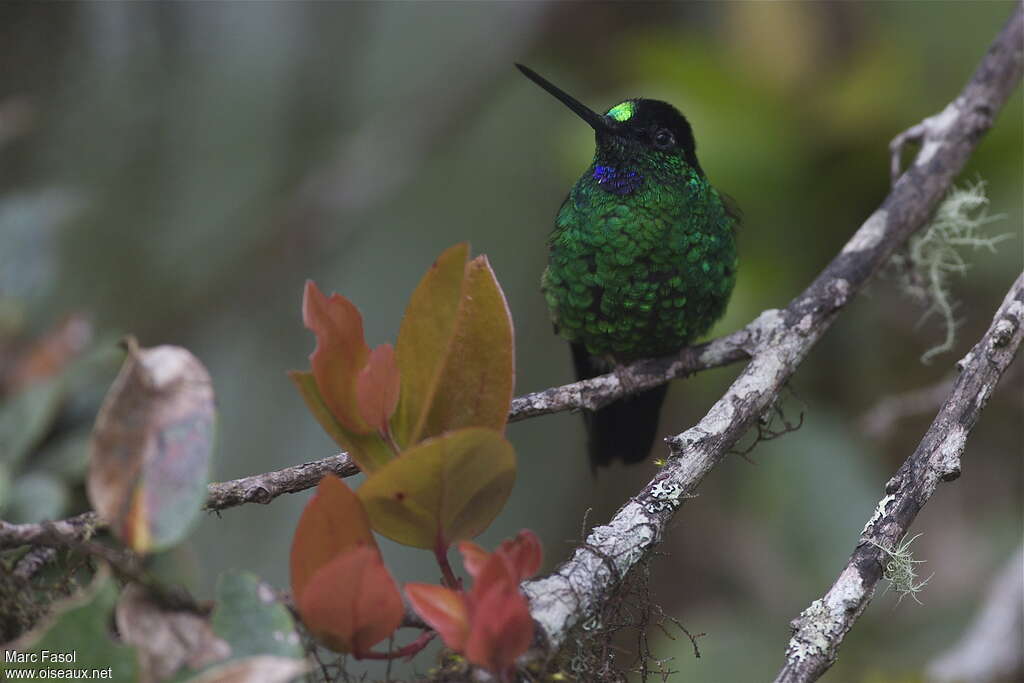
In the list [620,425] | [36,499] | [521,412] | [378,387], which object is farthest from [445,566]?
[620,425]

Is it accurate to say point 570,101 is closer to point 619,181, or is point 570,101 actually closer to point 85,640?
point 619,181

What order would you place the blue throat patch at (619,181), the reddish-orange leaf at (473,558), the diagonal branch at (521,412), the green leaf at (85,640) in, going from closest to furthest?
the green leaf at (85,640) < the reddish-orange leaf at (473,558) < the diagonal branch at (521,412) < the blue throat patch at (619,181)

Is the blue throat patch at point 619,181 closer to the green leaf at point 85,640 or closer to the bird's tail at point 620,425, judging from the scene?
the bird's tail at point 620,425

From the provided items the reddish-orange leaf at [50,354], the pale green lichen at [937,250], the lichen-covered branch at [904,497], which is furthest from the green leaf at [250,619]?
the pale green lichen at [937,250]

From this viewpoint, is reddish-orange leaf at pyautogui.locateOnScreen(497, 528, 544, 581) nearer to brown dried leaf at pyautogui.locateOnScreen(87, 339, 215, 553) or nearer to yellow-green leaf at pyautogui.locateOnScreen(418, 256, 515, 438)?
yellow-green leaf at pyautogui.locateOnScreen(418, 256, 515, 438)

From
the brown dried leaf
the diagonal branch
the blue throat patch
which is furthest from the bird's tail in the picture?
the brown dried leaf

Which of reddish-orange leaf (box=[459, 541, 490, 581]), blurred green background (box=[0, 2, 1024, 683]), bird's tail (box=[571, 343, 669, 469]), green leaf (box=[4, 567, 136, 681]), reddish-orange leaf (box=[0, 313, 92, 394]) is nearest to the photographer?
green leaf (box=[4, 567, 136, 681])

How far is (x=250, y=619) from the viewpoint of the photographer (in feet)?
3.27

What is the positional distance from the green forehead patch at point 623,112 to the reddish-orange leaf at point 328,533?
178cm

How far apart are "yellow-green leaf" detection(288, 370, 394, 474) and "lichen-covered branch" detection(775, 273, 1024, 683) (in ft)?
1.82

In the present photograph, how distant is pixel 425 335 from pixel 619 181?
1471 millimetres

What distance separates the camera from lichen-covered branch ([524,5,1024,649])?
4.16 feet

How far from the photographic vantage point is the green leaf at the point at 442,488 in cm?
103

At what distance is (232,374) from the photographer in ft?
15.8
